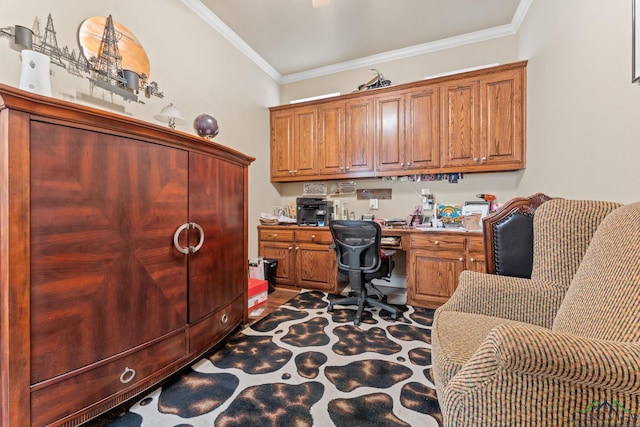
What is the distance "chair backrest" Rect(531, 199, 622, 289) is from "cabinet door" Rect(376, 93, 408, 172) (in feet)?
5.85

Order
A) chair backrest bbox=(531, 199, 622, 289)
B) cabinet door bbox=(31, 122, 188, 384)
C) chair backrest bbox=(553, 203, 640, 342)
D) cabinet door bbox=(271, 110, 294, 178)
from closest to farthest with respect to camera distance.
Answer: chair backrest bbox=(553, 203, 640, 342) → cabinet door bbox=(31, 122, 188, 384) → chair backrest bbox=(531, 199, 622, 289) → cabinet door bbox=(271, 110, 294, 178)

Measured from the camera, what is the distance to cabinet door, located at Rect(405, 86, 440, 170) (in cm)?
280

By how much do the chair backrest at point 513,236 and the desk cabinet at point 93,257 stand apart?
1747 millimetres

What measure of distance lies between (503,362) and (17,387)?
1553mm

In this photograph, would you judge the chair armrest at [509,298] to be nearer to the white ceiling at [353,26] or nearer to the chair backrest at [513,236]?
the chair backrest at [513,236]

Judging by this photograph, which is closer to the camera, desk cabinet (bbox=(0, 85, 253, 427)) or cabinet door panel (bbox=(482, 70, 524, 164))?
desk cabinet (bbox=(0, 85, 253, 427))

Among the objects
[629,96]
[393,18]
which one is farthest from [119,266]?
[393,18]

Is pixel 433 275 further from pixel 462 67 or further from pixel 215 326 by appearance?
pixel 462 67

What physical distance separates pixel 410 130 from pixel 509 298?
6.97 feet

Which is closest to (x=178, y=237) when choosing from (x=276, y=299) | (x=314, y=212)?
(x=276, y=299)

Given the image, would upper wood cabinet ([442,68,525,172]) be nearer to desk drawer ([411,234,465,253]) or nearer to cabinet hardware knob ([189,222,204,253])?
desk drawer ([411,234,465,253])

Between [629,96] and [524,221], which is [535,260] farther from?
[629,96]

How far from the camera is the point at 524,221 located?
1.47 m

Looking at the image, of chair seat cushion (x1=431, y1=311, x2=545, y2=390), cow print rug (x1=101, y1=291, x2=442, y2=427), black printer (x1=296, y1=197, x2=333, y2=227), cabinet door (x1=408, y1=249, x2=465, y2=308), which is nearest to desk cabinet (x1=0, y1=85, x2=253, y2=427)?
cow print rug (x1=101, y1=291, x2=442, y2=427)
